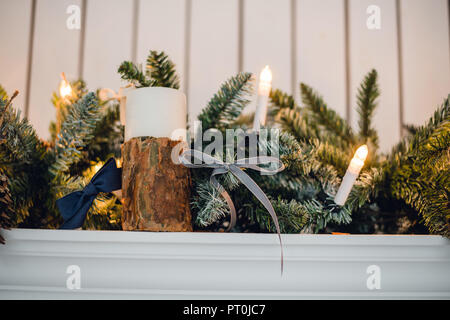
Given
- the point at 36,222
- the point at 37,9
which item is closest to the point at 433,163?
the point at 36,222

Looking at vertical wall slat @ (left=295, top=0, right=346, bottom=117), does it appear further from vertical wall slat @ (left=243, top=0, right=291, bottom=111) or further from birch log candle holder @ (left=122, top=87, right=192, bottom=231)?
birch log candle holder @ (left=122, top=87, right=192, bottom=231)

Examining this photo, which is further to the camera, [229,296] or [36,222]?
A: [36,222]

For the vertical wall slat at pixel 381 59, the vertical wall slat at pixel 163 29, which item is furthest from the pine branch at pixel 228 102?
the vertical wall slat at pixel 381 59

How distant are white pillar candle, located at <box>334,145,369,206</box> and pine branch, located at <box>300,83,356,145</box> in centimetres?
22

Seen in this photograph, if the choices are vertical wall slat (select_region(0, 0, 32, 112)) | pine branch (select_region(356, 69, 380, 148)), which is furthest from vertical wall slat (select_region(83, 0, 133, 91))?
pine branch (select_region(356, 69, 380, 148))

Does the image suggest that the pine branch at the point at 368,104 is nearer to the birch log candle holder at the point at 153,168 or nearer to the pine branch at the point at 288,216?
the pine branch at the point at 288,216

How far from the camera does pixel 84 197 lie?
570 mm

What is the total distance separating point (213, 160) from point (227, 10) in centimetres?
61

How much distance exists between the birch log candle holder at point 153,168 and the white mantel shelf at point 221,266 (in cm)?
4

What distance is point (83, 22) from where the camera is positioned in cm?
97

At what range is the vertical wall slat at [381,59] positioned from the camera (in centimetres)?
96

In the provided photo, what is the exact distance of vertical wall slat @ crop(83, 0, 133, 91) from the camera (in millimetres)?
953

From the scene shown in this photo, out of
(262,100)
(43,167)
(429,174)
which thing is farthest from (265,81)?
(43,167)
